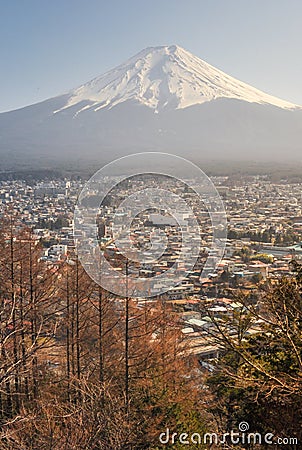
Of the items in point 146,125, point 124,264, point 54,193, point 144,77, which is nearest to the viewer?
point 124,264

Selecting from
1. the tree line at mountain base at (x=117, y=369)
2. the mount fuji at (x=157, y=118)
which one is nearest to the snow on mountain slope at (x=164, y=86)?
the mount fuji at (x=157, y=118)

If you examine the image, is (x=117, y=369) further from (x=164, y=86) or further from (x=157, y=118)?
(x=164, y=86)

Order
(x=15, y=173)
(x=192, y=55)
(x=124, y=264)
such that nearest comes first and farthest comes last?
(x=124, y=264) → (x=15, y=173) → (x=192, y=55)

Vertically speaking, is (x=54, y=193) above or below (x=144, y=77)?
below

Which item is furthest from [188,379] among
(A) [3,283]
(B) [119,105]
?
(B) [119,105]

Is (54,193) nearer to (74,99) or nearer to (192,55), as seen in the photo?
(74,99)

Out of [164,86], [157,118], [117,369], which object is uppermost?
[164,86]

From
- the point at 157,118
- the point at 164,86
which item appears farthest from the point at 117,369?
the point at 164,86

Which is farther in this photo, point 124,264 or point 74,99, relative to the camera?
point 74,99
